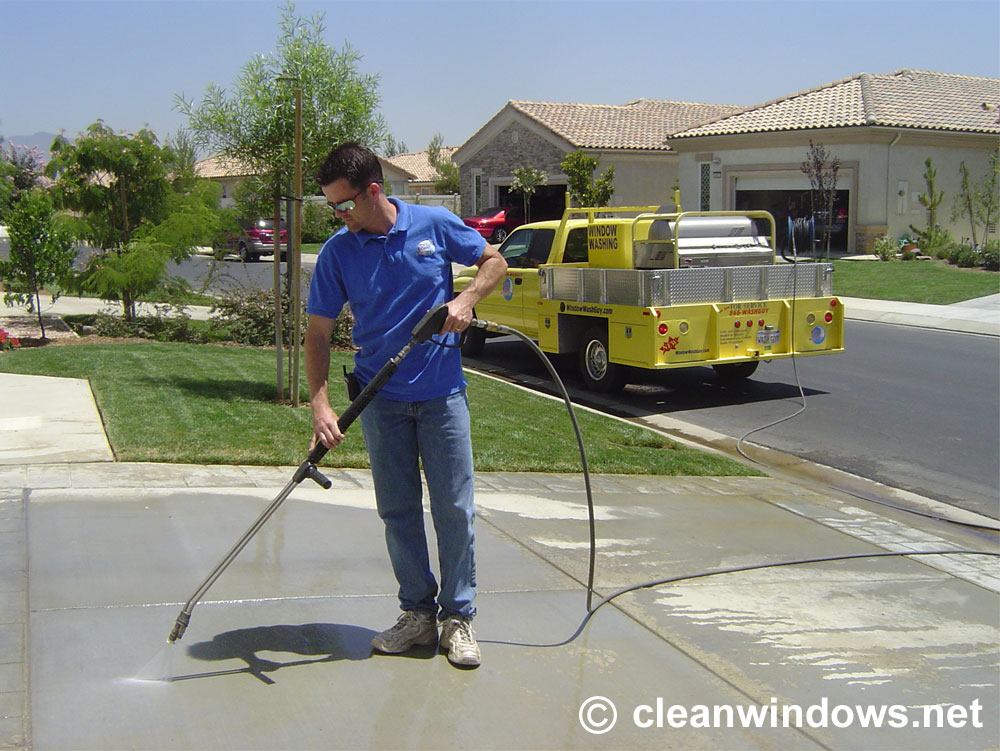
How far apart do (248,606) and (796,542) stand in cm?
332

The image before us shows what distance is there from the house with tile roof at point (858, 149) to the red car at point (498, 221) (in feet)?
22.5

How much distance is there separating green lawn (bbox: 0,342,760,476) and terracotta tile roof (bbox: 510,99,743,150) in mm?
30530

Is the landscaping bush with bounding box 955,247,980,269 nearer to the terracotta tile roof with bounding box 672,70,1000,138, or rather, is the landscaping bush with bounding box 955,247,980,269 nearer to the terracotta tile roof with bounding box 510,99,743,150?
the terracotta tile roof with bounding box 672,70,1000,138

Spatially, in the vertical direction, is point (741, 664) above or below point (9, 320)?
below

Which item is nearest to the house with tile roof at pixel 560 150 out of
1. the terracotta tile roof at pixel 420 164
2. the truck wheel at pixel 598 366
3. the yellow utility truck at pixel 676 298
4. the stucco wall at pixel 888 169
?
the stucco wall at pixel 888 169

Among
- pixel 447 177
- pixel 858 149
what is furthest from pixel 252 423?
pixel 447 177

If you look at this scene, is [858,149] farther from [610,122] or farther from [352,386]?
[352,386]

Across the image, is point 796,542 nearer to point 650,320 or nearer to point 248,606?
point 248,606

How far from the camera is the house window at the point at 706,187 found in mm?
34406

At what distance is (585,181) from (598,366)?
2569cm

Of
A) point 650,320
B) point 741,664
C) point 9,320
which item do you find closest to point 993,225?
point 650,320

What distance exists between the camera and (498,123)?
142 ft

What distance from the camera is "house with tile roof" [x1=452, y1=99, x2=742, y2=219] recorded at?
131ft

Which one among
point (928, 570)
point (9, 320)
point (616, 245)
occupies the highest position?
point (616, 245)
